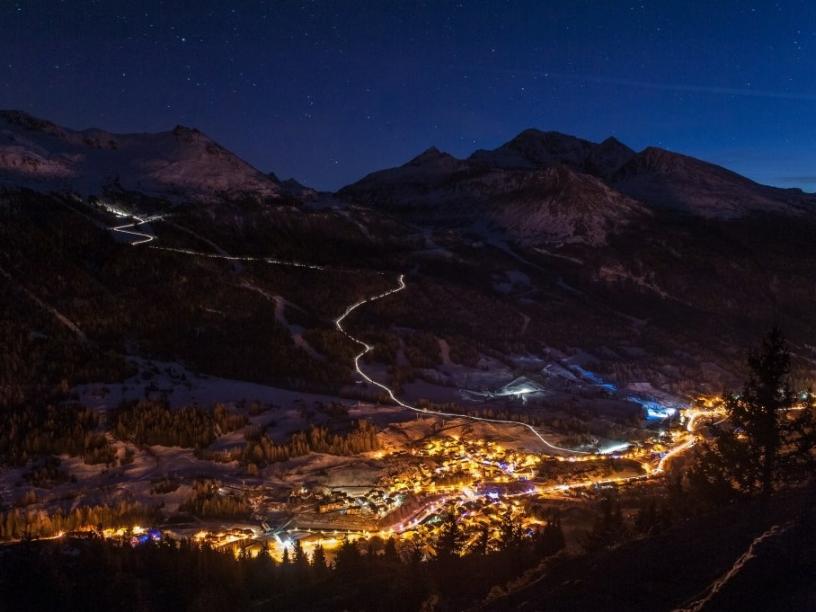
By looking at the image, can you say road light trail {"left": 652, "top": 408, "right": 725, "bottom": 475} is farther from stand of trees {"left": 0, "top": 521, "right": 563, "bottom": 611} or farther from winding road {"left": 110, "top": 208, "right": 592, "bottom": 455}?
stand of trees {"left": 0, "top": 521, "right": 563, "bottom": 611}

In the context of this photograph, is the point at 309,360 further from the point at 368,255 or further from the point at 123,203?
the point at 368,255

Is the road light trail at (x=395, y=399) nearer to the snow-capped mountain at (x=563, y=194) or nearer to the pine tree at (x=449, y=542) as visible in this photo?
the pine tree at (x=449, y=542)

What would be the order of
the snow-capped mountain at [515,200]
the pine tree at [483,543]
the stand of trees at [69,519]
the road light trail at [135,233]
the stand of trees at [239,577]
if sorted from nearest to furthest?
the stand of trees at [239,577], the stand of trees at [69,519], the pine tree at [483,543], the road light trail at [135,233], the snow-capped mountain at [515,200]

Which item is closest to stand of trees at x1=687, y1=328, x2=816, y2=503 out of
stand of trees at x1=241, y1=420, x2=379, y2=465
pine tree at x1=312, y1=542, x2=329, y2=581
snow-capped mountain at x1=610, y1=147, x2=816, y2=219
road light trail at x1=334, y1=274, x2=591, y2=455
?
road light trail at x1=334, y1=274, x2=591, y2=455

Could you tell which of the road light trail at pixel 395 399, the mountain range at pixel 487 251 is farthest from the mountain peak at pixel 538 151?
the road light trail at pixel 395 399

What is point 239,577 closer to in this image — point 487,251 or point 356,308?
point 356,308

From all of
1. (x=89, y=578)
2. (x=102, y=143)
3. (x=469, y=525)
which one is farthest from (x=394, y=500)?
(x=102, y=143)
